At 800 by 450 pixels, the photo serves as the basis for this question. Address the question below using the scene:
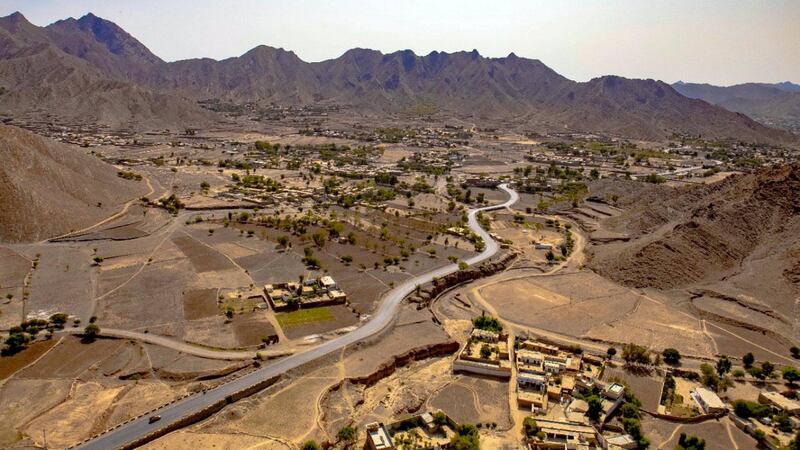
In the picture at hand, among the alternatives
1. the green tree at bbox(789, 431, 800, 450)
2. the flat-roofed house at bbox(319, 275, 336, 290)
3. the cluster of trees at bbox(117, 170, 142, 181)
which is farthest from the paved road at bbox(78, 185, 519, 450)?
the cluster of trees at bbox(117, 170, 142, 181)

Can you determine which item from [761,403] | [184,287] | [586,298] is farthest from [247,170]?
[761,403]

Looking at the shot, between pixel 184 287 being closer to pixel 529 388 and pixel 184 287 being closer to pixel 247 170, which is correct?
pixel 529 388

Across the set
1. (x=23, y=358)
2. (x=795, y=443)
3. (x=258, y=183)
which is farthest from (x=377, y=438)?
(x=258, y=183)

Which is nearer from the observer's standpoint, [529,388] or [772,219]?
[529,388]

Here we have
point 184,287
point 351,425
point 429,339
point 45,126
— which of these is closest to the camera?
point 351,425

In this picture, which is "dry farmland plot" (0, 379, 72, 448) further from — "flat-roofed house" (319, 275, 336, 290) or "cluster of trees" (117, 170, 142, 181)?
"cluster of trees" (117, 170, 142, 181)

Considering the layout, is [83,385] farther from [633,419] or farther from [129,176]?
[129,176]
